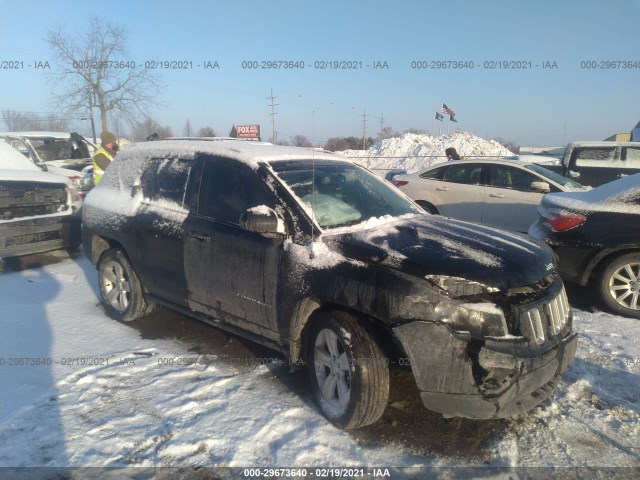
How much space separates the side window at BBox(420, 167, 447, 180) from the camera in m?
8.75

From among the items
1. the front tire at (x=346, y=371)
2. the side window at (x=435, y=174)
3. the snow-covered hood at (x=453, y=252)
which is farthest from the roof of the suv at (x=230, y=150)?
the side window at (x=435, y=174)

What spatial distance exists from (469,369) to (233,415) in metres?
1.62

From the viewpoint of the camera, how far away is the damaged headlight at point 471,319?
2.59 metres

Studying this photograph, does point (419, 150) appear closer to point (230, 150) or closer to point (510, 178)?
point (510, 178)

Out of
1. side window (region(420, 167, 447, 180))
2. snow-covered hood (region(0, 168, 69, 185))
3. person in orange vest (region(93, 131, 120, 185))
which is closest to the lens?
snow-covered hood (region(0, 168, 69, 185))

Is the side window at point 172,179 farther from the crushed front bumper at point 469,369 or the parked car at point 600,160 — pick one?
the parked car at point 600,160

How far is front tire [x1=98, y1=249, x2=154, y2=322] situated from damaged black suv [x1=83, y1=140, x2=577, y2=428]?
29mm

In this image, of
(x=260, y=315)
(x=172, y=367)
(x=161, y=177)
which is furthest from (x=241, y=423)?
(x=161, y=177)

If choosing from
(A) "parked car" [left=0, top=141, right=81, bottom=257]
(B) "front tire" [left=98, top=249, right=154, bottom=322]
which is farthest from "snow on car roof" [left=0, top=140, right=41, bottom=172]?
(B) "front tire" [left=98, top=249, right=154, bottom=322]

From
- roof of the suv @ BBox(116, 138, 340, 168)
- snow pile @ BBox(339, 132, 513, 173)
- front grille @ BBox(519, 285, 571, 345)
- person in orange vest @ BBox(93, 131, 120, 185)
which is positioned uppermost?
snow pile @ BBox(339, 132, 513, 173)

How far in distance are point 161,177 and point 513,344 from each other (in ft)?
11.2

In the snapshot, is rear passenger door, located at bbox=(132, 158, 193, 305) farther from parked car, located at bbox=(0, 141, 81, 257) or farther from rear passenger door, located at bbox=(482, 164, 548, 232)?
rear passenger door, located at bbox=(482, 164, 548, 232)

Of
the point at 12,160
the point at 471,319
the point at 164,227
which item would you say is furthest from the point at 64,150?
the point at 471,319

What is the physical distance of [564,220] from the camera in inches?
200
